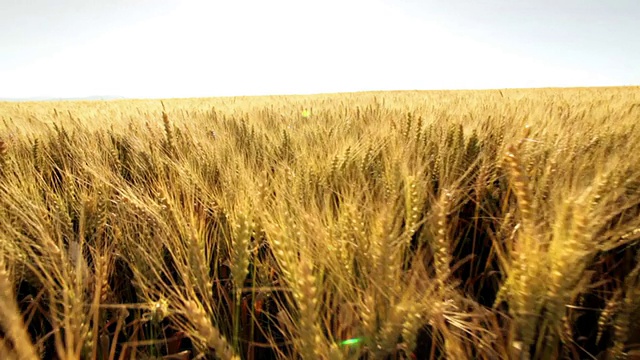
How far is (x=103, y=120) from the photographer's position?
114 inches

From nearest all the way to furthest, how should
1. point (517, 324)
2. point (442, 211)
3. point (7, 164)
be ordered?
1. point (517, 324)
2. point (442, 211)
3. point (7, 164)

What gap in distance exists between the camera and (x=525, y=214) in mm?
721

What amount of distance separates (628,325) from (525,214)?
302 millimetres

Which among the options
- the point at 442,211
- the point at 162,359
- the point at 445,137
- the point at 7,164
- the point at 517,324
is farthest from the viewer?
the point at 445,137

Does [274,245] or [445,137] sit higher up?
[445,137]

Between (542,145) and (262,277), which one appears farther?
(542,145)

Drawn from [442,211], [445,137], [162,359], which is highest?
[445,137]

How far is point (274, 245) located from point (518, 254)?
1.65ft

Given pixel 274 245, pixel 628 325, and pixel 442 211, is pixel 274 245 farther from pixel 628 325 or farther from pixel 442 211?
pixel 628 325

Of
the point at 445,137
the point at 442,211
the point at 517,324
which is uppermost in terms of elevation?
the point at 445,137

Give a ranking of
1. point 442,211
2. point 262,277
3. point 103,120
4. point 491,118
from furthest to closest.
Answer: point 103,120 → point 491,118 → point 262,277 → point 442,211

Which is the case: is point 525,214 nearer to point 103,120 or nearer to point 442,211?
point 442,211

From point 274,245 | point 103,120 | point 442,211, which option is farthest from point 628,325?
point 103,120

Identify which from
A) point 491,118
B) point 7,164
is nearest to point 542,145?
point 491,118
